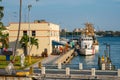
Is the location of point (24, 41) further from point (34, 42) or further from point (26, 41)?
point (34, 42)

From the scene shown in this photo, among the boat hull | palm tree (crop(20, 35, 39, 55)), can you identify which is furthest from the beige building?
the boat hull

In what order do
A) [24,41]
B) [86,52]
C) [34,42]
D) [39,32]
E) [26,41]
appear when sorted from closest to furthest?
1. [34,42]
2. [26,41]
3. [24,41]
4. [39,32]
5. [86,52]

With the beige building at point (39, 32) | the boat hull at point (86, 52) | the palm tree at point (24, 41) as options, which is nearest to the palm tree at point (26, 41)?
the palm tree at point (24, 41)

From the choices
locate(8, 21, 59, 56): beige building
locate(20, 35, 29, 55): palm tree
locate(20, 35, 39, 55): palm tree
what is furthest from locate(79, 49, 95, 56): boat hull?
locate(20, 35, 29, 55): palm tree

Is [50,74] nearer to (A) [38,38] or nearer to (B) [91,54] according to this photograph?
(A) [38,38]

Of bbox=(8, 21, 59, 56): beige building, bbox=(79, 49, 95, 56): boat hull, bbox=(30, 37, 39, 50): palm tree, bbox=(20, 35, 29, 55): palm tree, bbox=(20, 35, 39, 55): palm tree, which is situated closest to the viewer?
bbox=(30, 37, 39, 50): palm tree

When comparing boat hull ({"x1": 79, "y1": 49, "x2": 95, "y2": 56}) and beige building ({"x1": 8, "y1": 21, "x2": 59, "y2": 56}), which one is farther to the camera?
boat hull ({"x1": 79, "y1": 49, "x2": 95, "y2": 56})

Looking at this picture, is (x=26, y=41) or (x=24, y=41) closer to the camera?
(x=26, y=41)

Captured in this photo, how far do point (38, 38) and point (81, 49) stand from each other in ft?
134

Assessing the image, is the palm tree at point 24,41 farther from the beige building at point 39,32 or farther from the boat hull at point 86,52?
the boat hull at point 86,52

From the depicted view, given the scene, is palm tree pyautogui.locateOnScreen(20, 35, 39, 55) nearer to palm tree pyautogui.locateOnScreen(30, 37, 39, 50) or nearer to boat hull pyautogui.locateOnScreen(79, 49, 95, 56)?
palm tree pyautogui.locateOnScreen(30, 37, 39, 50)

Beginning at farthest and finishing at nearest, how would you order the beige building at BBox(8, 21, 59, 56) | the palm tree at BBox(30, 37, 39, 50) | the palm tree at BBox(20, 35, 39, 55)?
the beige building at BBox(8, 21, 59, 56) → the palm tree at BBox(20, 35, 39, 55) → the palm tree at BBox(30, 37, 39, 50)

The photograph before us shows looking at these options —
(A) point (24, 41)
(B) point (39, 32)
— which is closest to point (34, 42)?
(A) point (24, 41)

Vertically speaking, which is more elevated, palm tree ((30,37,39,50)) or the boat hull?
palm tree ((30,37,39,50))
